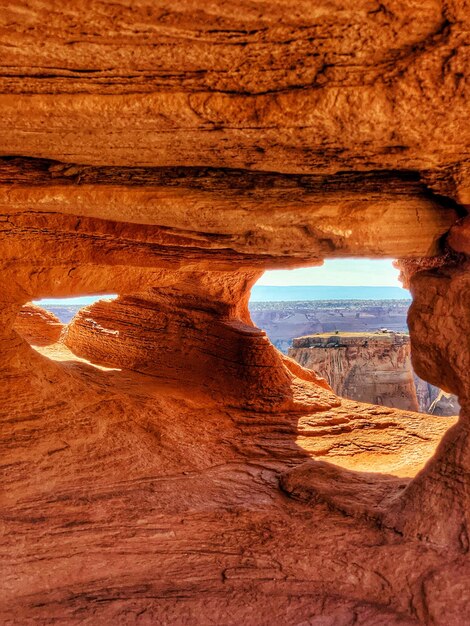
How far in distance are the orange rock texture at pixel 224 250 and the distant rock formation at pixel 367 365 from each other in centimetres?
1492

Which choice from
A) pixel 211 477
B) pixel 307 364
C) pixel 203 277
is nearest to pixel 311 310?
pixel 307 364

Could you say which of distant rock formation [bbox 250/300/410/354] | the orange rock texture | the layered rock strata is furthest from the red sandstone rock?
distant rock formation [bbox 250/300/410/354]

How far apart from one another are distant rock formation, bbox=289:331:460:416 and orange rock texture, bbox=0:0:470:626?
14.9 m

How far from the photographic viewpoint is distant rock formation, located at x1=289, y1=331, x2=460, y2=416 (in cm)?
2130

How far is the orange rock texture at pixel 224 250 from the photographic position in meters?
2.80

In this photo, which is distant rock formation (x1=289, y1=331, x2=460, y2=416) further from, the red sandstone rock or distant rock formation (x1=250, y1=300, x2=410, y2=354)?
distant rock formation (x1=250, y1=300, x2=410, y2=354)

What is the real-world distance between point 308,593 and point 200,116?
393 cm

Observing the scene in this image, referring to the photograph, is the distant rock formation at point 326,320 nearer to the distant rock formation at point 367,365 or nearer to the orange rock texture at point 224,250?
the distant rock formation at point 367,365

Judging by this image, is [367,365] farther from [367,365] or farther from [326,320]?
[326,320]

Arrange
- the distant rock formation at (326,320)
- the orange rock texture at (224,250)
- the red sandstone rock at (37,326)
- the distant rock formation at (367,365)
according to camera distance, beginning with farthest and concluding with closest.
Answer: the distant rock formation at (326,320) < the distant rock formation at (367,365) < the red sandstone rock at (37,326) < the orange rock texture at (224,250)

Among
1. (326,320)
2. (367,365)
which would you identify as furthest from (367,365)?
(326,320)

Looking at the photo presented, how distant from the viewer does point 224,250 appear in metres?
6.69

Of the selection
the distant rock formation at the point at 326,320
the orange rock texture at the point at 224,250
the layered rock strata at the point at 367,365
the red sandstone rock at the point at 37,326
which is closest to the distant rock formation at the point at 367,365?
the layered rock strata at the point at 367,365

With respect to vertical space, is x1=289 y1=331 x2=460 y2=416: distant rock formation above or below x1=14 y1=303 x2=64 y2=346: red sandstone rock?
below
